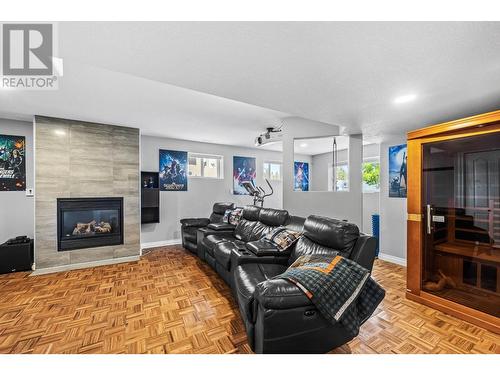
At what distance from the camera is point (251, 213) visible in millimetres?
3883

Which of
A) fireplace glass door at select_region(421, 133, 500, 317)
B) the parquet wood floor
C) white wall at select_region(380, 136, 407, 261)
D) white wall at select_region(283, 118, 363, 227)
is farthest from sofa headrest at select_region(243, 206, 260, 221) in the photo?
white wall at select_region(380, 136, 407, 261)

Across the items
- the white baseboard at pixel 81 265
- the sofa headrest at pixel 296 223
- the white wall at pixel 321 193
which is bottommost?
the white baseboard at pixel 81 265

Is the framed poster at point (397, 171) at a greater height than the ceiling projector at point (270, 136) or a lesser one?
lesser

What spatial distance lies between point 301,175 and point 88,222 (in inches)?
218

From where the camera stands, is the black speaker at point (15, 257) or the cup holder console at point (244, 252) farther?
the black speaker at point (15, 257)

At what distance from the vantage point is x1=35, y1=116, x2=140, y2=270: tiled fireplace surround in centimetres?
351

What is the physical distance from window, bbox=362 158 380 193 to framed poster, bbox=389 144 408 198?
1.03 metres

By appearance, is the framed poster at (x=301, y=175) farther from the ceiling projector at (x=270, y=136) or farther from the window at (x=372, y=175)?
the ceiling projector at (x=270, y=136)

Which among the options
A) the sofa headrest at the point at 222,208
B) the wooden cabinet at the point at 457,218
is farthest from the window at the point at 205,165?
the wooden cabinet at the point at 457,218

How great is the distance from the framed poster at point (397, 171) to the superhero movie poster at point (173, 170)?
4.26 metres

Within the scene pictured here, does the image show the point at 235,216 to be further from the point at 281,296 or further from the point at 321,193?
the point at 281,296

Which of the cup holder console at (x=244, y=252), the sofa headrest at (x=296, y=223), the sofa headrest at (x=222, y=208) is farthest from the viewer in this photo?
the sofa headrest at (x=222, y=208)

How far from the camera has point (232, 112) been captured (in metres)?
3.36

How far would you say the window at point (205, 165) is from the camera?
5.57 metres
